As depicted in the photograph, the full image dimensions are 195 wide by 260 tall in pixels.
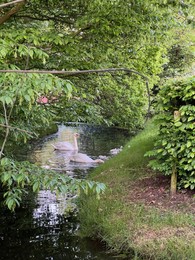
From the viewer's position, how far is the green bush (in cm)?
536

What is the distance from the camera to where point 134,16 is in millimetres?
5340

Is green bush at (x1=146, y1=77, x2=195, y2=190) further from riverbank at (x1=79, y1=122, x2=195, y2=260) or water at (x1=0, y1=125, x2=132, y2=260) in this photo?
water at (x1=0, y1=125, x2=132, y2=260)

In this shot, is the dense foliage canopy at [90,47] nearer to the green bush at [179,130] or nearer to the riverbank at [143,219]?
the green bush at [179,130]

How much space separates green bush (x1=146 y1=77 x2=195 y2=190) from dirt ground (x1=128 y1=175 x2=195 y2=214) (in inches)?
8.0

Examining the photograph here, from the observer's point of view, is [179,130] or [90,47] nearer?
[179,130]

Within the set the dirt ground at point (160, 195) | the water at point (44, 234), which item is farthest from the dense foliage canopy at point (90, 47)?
the dirt ground at point (160, 195)

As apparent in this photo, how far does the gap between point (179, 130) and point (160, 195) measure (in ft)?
3.82

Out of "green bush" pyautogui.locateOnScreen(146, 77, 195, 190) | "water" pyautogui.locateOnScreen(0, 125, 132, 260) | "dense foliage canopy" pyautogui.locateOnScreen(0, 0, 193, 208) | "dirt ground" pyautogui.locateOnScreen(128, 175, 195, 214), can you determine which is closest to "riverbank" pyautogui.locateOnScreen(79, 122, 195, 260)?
"dirt ground" pyautogui.locateOnScreen(128, 175, 195, 214)

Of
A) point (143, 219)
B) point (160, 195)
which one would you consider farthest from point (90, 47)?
point (143, 219)

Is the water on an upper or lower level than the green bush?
lower

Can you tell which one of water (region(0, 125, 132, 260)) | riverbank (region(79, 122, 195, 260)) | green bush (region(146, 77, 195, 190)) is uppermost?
green bush (region(146, 77, 195, 190))

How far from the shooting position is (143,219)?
16.8 feet

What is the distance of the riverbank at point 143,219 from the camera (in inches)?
179

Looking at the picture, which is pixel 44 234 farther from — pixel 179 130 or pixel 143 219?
pixel 179 130
